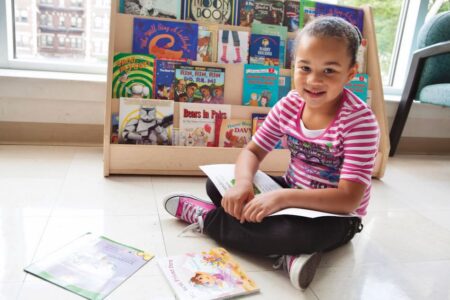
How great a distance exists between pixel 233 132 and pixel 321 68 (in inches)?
27.8

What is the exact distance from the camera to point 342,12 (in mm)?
1704

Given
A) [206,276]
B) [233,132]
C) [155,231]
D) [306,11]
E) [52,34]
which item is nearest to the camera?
[206,276]

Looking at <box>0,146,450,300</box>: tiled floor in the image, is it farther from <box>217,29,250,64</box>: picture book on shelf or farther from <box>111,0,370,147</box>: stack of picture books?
<box>217,29,250,64</box>: picture book on shelf

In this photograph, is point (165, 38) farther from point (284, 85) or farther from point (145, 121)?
point (284, 85)

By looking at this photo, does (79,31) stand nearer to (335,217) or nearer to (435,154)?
(335,217)

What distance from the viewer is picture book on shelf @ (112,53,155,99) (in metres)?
1.45

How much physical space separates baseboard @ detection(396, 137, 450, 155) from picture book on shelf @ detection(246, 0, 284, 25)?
3.50 ft

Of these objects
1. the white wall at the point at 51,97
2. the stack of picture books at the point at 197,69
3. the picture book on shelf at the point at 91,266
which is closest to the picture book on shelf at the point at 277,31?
the stack of picture books at the point at 197,69

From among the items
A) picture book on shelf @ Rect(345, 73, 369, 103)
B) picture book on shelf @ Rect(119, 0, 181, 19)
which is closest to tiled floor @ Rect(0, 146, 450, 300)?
picture book on shelf @ Rect(345, 73, 369, 103)

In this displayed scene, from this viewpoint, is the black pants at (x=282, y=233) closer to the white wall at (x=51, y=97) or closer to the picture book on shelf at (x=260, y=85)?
the picture book on shelf at (x=260, y=85)

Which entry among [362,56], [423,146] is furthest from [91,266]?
[423,146]

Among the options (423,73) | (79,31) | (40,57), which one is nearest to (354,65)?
(423,73)

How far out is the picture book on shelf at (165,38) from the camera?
1.48 meters

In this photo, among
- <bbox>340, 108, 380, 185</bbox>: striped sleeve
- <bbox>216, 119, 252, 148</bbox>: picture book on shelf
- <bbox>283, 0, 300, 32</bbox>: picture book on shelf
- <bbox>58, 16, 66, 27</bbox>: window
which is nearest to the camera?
<bbox>340, 108, 380, 185</bbox>: striped sleeve
